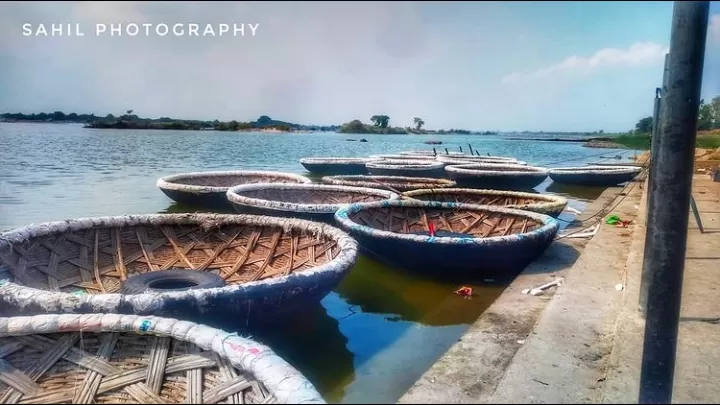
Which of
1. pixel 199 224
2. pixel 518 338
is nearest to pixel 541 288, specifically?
pixel 518 338

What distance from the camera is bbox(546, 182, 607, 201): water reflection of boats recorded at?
1405 centimetres

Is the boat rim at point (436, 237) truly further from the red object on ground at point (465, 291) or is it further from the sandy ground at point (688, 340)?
the sandy ground at point (688, 340)

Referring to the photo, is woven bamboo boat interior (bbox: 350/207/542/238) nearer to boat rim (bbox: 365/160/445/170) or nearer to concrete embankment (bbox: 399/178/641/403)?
concrete embankment (bbox: 399/178/641/403)

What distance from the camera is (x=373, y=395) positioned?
321 cm

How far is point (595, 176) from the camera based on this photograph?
1471 cm

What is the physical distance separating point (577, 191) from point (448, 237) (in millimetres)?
10970

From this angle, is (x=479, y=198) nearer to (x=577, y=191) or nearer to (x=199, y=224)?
(x=199, y=224)

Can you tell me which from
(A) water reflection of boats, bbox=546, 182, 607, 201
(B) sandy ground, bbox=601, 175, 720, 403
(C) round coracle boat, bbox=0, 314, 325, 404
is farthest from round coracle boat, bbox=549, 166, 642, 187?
(C) round coracle boat, bbox=0, 314, 325, 404

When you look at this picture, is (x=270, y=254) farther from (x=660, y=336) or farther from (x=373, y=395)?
(x=660, y=336)

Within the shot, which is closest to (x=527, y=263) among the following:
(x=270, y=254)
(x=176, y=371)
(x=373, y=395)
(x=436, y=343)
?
(x=436, y=343)

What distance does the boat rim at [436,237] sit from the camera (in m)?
5.17

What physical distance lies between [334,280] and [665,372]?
2156 mm

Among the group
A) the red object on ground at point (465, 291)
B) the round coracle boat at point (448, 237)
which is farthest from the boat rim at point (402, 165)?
the red object on ground at point (465, 291)

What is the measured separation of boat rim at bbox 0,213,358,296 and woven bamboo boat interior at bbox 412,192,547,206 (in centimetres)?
400
